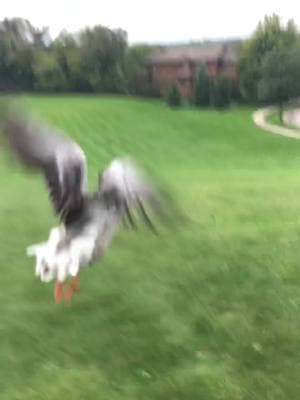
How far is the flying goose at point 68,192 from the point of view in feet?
4.84

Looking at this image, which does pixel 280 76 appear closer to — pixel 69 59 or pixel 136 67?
pixel 136 67

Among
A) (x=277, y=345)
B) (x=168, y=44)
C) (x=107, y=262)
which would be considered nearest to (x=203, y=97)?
(x=168, y=44)

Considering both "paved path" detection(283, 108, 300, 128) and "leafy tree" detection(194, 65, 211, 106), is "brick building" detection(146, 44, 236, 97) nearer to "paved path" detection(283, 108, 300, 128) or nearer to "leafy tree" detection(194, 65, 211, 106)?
"leafy tree" detection(194, 65, 211, 106)

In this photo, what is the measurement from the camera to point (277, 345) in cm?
177

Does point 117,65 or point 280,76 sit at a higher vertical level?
point 117,65

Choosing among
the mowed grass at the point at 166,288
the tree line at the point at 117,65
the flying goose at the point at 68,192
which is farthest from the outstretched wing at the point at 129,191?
the tree line at the point at 117,65

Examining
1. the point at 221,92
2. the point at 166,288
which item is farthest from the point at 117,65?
the point at 166,288

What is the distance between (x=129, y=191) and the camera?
1542mm

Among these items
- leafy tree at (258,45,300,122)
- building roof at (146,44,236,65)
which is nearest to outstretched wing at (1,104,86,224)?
building roof at (146,44,236,65)

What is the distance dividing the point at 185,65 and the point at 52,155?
2.90ft

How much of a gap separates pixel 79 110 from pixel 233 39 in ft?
1.70

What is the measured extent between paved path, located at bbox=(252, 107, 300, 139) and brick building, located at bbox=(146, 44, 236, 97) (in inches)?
5.9

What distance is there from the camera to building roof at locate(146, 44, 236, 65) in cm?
221

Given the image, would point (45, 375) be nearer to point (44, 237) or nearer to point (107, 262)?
point (107, 262)
